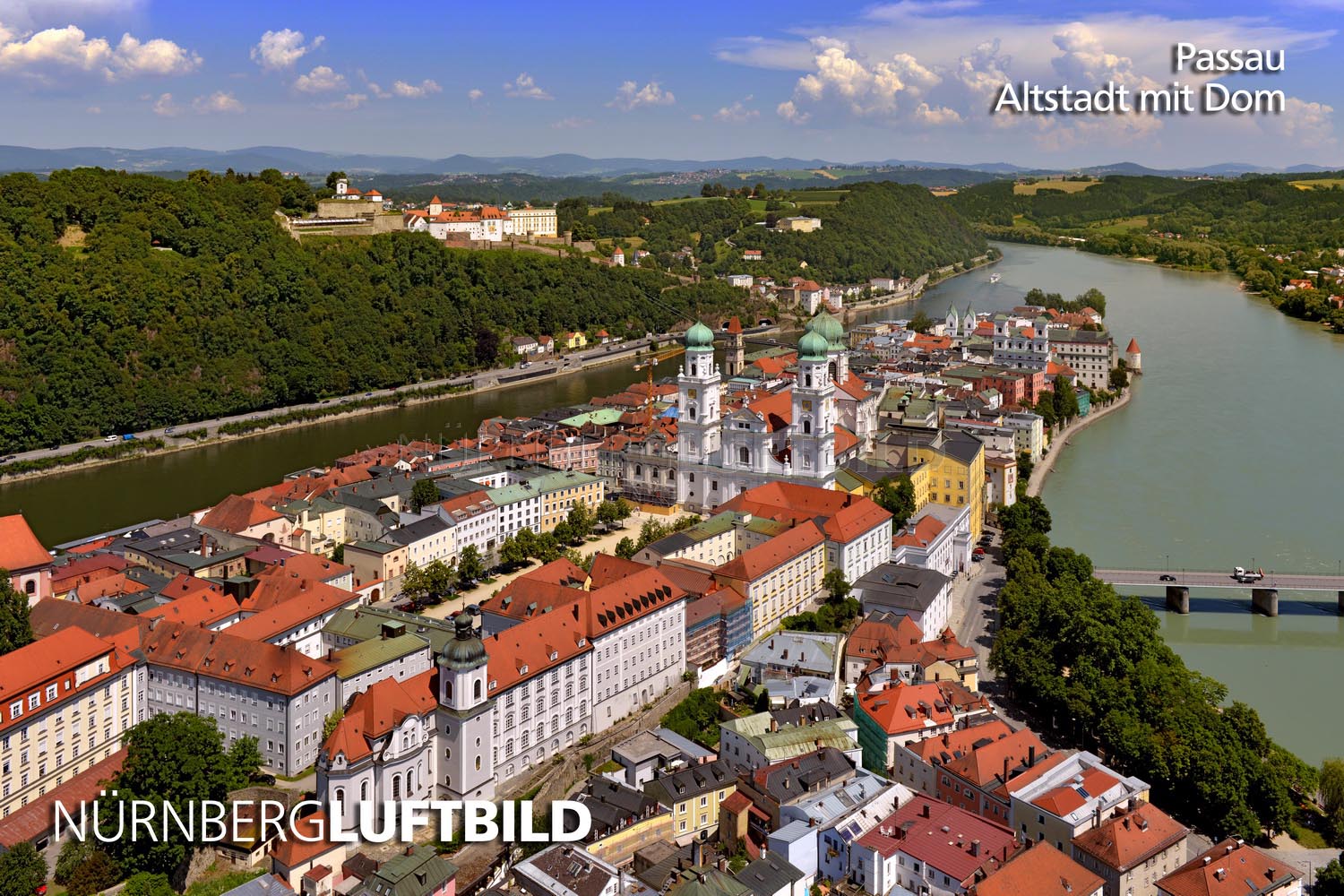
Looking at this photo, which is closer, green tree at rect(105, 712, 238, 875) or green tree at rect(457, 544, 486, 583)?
green tree at rect(105, 712, 238, 875)

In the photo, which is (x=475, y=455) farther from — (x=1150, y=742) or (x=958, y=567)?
(x=1150, y=742)

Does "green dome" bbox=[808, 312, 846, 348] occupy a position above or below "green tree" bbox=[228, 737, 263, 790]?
above

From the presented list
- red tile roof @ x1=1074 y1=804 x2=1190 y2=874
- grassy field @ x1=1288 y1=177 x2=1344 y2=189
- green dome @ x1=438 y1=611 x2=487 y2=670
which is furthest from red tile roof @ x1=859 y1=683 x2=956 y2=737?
grassy field @ x1=1288 y1=177 x2=1344 y2=189

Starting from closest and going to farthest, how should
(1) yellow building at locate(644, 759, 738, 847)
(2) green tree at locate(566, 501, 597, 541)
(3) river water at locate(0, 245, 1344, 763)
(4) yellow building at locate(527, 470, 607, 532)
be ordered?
1. (1) yellow building at locate(644, 759, 738, 847)
2. (3) river water at locate(0, 245, 1344, 763)
3. (2) green tree at locate(566, 501, 597, 541)
4. (4) yellow building at locate(527, 470, 607, 532)

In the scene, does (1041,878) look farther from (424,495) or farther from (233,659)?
(424,495)

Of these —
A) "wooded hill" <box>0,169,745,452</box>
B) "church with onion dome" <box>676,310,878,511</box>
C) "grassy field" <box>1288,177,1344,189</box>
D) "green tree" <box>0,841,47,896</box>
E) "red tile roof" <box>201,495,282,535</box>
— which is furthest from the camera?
"grassy field" <box>1288,177,1344,189</box>

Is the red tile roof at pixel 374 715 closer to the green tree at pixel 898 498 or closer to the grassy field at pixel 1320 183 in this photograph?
the green tree at pixel 898 498

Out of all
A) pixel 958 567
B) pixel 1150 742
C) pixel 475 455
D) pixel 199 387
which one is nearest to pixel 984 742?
pixel 1150 742

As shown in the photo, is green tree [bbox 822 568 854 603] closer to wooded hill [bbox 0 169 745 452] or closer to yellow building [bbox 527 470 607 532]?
yellow building [bbox 527 470 607 532]
